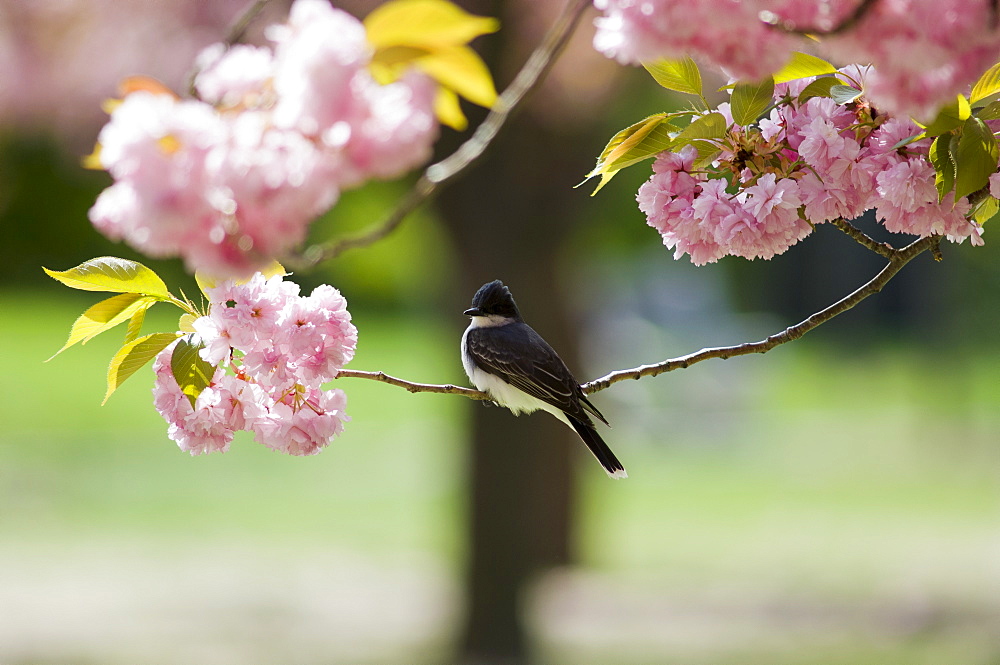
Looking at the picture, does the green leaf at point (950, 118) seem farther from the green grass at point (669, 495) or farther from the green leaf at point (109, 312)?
the green grass at point (669, 495)

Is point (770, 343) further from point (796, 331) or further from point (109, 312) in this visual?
point (109, 312)

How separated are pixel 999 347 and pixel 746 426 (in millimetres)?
8135

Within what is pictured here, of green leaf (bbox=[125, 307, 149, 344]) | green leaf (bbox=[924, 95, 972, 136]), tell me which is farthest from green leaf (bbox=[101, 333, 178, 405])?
green leaf (bbox=[924, 95, 972, 136])

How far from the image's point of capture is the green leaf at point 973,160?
137 cm

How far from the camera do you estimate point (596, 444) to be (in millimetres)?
2803

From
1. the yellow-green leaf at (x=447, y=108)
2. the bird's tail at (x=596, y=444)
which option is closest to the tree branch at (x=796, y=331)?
the yellow-green leaf at (x=447, y=108)

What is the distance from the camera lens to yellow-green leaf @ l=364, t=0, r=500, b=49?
1.08 meters

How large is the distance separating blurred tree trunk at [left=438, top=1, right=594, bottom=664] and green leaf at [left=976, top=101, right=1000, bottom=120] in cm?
571

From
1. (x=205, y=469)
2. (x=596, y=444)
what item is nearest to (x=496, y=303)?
(x=596, y=444)

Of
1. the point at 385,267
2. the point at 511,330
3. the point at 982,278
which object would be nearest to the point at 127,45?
the point at 511,330

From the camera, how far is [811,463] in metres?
13.2

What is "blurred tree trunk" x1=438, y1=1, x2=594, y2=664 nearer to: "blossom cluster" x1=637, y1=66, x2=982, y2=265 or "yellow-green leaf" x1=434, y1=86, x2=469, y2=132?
"blossom cluster" x1=637, y1=66, x2=982, y2=265

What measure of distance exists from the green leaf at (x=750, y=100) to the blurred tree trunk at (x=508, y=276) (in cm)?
568

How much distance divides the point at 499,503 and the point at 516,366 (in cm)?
438
